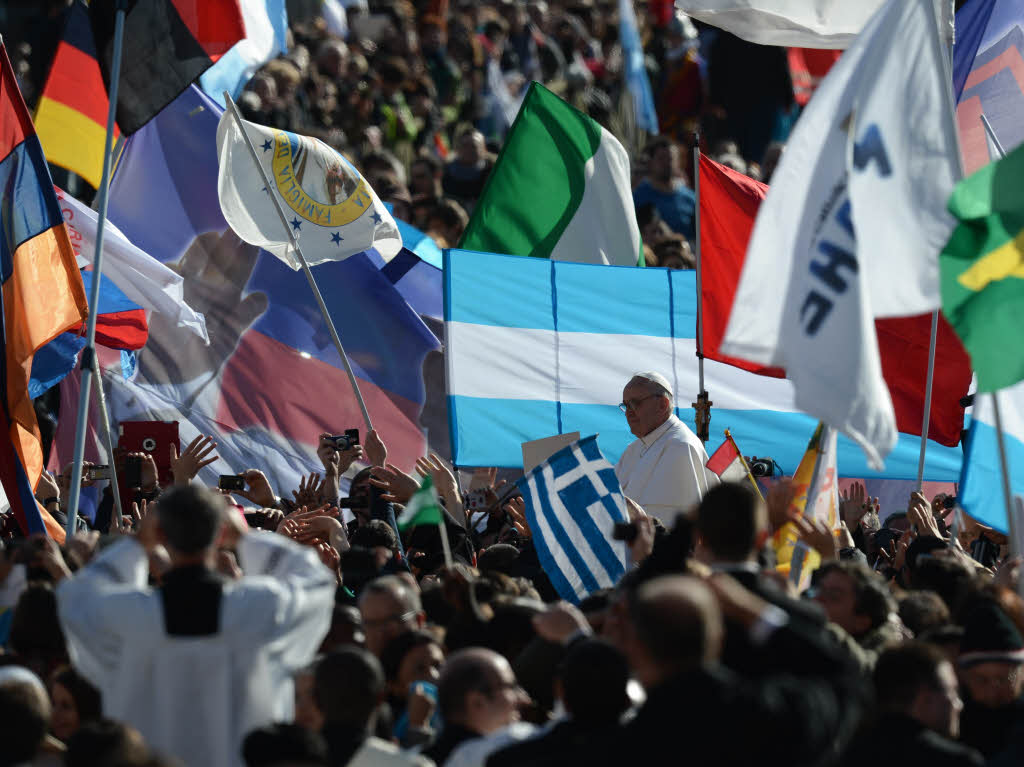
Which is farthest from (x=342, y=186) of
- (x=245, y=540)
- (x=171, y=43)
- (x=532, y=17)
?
(x=532, y=17)

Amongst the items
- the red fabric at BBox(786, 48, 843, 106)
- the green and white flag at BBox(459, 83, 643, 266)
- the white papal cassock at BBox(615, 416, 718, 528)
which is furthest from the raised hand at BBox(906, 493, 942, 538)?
the red fabric at BBox(786, 48, 843, 106)

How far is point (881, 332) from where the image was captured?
9492 mm

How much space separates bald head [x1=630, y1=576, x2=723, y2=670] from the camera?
142 inches

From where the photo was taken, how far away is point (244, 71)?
1067 centimetres

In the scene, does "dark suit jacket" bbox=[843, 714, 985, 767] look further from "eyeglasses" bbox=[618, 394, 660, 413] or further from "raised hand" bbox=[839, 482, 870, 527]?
"raised hand" bbox=[839, 482, 870, 527]

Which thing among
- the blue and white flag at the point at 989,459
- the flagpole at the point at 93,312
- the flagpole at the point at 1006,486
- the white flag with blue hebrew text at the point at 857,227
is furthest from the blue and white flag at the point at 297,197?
the flagpole at the point at 1006,486

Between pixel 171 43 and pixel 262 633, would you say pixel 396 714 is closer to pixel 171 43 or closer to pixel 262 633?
pixel 262 633

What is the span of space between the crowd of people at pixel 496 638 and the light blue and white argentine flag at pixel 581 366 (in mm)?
699

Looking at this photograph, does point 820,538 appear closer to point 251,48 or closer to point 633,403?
point 633,403

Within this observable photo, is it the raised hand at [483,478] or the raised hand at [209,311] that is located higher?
the raised hand at [209,311]

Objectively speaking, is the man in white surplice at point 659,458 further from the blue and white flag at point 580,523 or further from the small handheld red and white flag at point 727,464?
the blue and white flag at point 580,523

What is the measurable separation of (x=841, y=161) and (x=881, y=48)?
0.63m

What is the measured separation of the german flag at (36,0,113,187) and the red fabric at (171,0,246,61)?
2.05 m

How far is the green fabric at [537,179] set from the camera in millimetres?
10734
